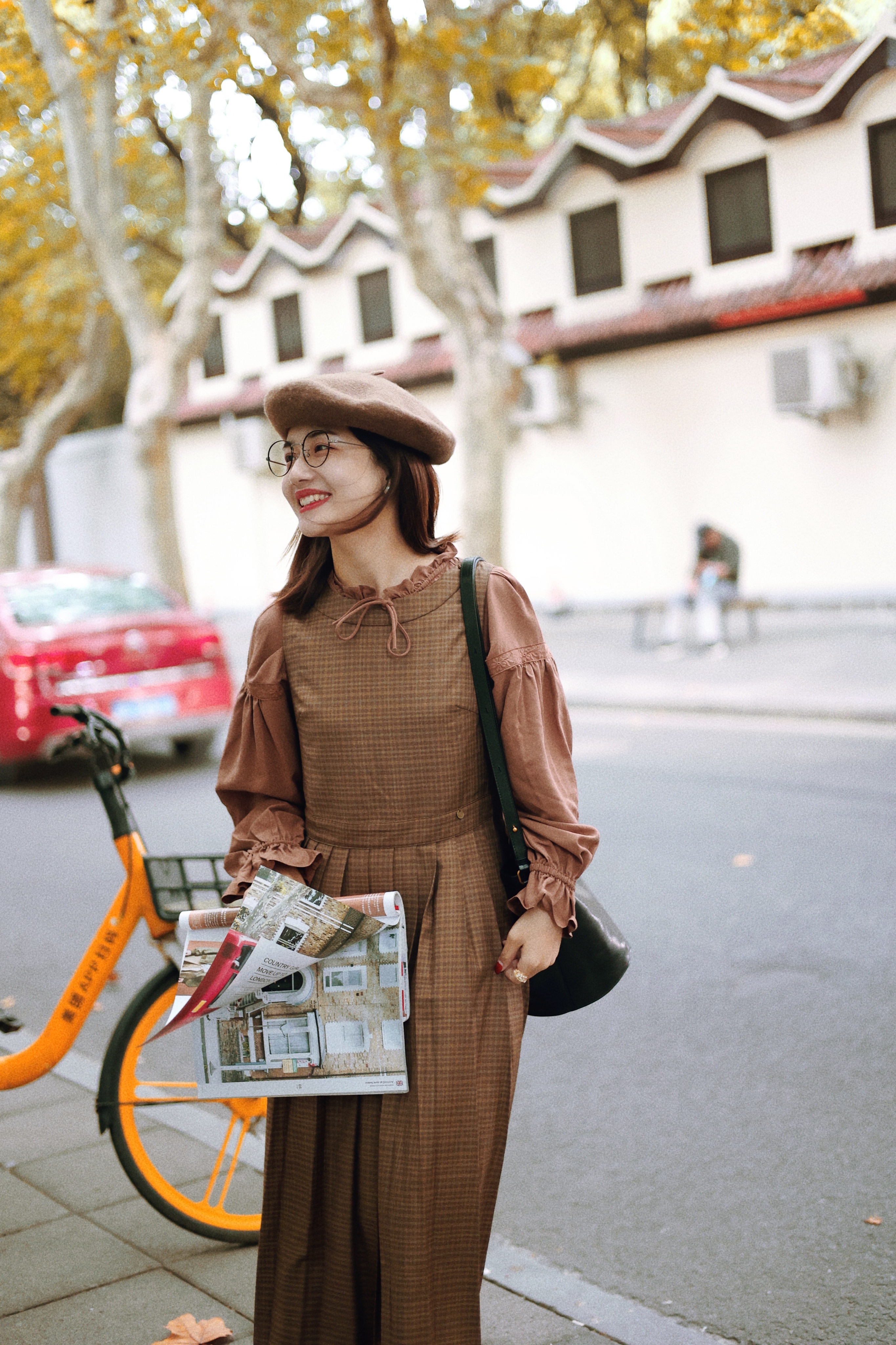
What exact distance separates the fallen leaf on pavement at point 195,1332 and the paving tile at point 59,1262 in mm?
324

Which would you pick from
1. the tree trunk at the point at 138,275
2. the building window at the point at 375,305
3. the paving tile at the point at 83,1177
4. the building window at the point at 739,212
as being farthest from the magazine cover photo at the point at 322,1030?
A: the building window at the point at 375,305

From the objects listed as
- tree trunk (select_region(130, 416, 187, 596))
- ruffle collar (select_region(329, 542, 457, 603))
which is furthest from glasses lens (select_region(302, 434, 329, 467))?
tree trunk (select_region(130, 416, 187, 596))

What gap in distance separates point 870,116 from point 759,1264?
58.2ft

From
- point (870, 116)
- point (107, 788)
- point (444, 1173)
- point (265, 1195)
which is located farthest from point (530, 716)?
point (870, 116)

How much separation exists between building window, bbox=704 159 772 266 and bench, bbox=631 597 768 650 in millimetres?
5147

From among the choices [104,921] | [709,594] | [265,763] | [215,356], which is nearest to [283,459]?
[265,763]

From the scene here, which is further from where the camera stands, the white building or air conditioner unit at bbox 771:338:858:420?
the white building

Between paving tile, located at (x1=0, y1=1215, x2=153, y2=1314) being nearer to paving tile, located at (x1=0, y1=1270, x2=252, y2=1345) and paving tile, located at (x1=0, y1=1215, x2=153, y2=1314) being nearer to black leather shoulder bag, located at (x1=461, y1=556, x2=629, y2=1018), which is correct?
paving tile, located at (x1=0, y1=1270, x2=252, y2=1345)

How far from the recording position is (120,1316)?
327cm

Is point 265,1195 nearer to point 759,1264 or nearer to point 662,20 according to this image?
point 759,1264

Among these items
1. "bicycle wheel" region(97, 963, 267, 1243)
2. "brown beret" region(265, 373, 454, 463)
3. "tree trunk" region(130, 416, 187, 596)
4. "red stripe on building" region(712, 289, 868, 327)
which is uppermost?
"red stripe on building" region(712, 289, 868, 327)

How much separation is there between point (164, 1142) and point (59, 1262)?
483 mm

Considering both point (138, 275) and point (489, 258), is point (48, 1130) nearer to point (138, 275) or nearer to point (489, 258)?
point (138, 275)

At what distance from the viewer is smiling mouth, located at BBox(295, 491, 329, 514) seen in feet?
8.84
